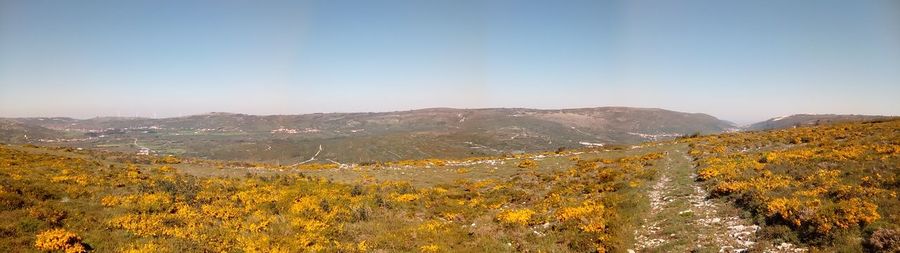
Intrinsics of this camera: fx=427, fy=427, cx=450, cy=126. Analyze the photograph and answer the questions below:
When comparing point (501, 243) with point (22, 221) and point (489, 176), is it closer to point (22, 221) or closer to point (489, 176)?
point (22, 221)

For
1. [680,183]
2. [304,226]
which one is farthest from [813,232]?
[304,226]

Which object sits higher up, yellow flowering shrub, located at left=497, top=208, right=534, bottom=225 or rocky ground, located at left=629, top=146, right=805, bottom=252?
rocky ground, located at left=629, top=146, right=805, bottom=252

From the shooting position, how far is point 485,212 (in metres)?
A: 26.4

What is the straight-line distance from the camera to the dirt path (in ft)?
53.1

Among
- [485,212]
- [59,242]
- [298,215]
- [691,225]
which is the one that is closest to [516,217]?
[485,212]

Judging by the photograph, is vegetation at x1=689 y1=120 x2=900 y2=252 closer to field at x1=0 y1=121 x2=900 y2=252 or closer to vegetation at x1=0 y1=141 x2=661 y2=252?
field at x1=0 y1=121 x2=900 y2=252

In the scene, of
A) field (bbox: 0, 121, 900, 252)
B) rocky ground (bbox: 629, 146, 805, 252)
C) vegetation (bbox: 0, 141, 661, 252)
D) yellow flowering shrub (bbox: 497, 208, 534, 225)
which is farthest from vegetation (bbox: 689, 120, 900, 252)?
yellow flowering shrub (bbox: 497, 208, 534, 225)

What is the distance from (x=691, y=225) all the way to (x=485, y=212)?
37.4 feet

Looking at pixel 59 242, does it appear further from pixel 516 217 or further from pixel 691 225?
pixel 691 225

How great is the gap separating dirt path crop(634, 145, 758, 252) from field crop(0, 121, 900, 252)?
64 mm

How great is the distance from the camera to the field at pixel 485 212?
15.6m

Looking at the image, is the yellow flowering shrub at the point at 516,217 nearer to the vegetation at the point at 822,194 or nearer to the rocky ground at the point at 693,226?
the rocky ground at the point at 693,226

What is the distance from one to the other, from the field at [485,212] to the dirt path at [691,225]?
6 centimetres

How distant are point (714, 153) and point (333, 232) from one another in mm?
38050
